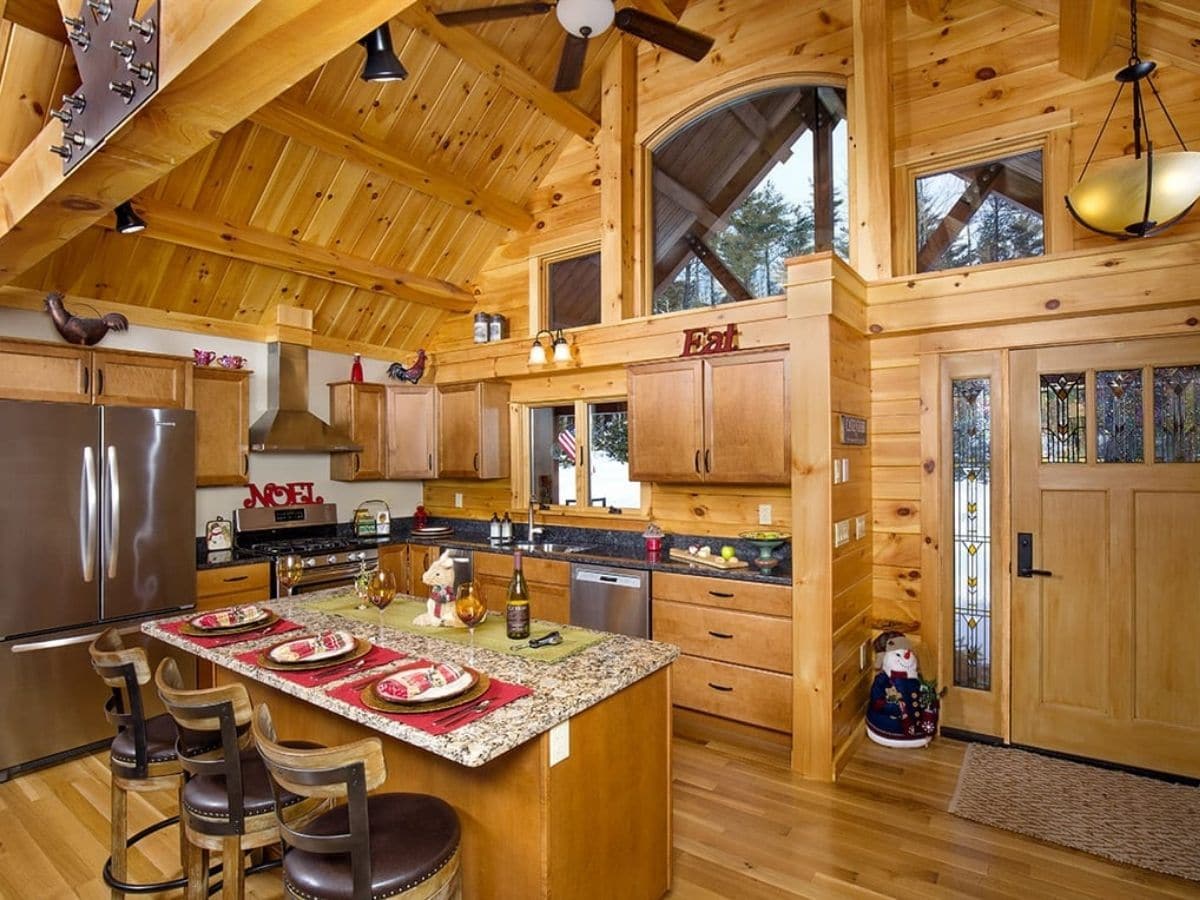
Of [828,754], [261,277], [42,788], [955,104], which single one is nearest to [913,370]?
[955,104]

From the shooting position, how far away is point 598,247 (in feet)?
17.1

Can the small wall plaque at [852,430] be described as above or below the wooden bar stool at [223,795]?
above

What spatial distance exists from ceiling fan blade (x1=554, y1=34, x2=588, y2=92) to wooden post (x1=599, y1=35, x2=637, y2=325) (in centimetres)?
143

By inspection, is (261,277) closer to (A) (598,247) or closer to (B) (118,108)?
(A) (598,247)

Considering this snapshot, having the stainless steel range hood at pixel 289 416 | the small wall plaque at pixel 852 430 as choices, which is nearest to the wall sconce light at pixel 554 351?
the stainless steel range hood at pixel 289 416

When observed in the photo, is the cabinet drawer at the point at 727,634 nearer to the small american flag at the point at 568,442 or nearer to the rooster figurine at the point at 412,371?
the small american flag at the point at 568,442

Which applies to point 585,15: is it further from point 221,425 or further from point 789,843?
point 221,425

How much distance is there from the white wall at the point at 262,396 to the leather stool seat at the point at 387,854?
12.3ft

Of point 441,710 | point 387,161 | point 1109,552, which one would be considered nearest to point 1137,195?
point 1109,552

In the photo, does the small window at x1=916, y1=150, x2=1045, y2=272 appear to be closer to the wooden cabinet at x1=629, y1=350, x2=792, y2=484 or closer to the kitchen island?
the wooden cabinet at x1=629, y1=350, x2=792, y2=484

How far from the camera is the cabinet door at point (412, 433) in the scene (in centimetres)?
570

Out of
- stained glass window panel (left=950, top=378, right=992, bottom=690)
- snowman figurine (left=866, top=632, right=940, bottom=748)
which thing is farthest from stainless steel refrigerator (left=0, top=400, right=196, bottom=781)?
stained glass window panel (left=950, top=378, right=992, bottom=690)

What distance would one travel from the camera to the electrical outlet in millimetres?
3365

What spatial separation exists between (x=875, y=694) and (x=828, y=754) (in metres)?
0.66
